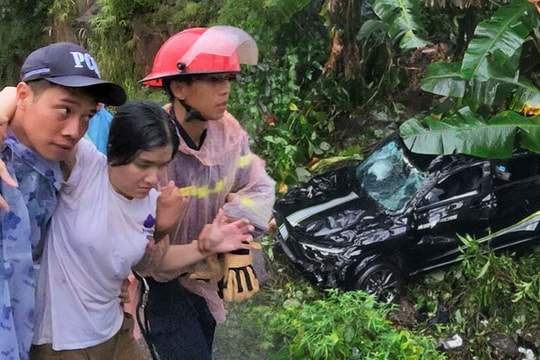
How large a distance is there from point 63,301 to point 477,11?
382 cm

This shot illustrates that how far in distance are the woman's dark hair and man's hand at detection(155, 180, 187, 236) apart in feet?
0.53

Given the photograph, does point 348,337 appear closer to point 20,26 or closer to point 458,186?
point 458,186

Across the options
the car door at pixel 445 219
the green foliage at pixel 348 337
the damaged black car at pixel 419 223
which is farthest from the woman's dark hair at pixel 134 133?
the car door at pixel 445 219

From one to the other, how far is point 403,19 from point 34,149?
242 centimetres

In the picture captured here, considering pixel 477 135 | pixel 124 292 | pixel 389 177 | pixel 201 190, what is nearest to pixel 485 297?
pixel 389 177

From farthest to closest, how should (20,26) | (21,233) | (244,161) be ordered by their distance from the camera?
1. (20,26)
2. (244,161)
3. (21,233)

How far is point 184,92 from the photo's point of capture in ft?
6.61

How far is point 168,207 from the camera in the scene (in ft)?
6.16

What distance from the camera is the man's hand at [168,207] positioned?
1.87 meters

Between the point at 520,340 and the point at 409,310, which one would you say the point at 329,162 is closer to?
the point at 409,310

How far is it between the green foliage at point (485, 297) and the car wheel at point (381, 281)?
208 millimetres

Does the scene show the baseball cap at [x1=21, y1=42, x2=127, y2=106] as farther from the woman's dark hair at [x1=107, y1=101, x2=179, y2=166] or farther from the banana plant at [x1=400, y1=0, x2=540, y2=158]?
the banana plant at [x1=400, y1=0, x2=540, y2=158]

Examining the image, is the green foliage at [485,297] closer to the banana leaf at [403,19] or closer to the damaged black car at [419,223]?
the damaged black car at [419,223]

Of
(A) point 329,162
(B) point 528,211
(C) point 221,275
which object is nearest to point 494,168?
(B) point 528,211
